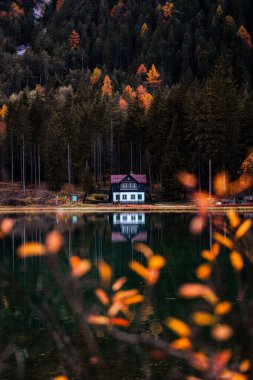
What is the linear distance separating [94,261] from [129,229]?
1801 cm

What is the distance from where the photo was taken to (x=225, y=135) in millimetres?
78812

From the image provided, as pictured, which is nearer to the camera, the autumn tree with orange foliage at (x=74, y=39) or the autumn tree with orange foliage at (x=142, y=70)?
the autumn tree with orange foliage at (x=142, y=70)

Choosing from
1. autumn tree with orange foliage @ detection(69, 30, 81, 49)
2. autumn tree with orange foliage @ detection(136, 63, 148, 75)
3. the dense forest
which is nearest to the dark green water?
the dense forest

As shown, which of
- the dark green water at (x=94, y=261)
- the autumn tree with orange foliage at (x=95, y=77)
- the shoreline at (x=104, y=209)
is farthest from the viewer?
the autumn tree with orange foliage at (x=95, y=77)

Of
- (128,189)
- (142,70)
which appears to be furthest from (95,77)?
(128,189)

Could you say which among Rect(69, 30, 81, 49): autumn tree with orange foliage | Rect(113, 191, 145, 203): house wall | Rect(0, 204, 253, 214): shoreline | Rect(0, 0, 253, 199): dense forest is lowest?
Rect(0, 204, 253, 214): shoreline

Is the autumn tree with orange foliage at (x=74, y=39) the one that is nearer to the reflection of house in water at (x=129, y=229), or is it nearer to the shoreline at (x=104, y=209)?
the shoreline at (x=104, y=209)

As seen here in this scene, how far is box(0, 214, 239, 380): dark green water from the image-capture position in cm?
1315

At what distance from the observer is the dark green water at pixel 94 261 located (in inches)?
518

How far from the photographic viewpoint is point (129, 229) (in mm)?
49281

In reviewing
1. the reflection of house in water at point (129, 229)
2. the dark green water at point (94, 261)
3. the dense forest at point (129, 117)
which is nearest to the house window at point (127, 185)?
the dense forest at point (129, 117)

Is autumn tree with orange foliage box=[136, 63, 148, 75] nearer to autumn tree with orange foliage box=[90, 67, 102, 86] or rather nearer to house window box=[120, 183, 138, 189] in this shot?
autumn tree with orange foliage box=[90, 67, 102, 86]

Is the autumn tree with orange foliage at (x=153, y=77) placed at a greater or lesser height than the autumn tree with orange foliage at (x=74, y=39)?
lesser

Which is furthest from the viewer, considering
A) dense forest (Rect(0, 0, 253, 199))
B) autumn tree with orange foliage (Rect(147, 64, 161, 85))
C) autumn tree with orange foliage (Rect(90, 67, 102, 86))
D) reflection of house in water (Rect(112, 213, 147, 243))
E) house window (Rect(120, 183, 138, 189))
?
autumn tree with orange foliage (Rect(147, 64, 161, 85))
